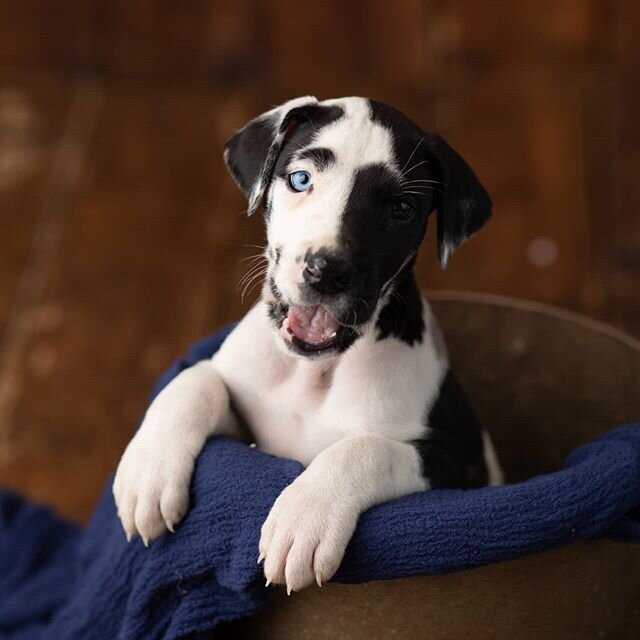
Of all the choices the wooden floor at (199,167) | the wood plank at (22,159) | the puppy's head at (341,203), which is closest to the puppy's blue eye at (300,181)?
the puppy's head at (341,203)

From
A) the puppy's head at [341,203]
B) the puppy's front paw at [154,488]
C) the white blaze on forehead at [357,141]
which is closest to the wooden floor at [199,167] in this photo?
the puppy's front paw at [154,488]

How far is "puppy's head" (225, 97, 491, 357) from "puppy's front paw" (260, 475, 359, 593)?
0.75 ft

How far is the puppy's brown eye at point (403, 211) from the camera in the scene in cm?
162

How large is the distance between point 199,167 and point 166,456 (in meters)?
2.36

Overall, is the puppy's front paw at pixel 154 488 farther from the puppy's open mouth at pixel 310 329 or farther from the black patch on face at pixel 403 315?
the black patch on face at pixel 403 315

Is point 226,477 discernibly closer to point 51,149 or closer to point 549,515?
point 549,515

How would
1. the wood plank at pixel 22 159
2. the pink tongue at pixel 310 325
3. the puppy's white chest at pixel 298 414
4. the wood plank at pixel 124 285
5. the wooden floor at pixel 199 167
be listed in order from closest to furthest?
the pink tongue at pixel 310 325, the puppy's white chest at pixel 298 414, the wood plank at pixel 124 285, the wooden floor at pixel 199 167, the wood plank at pixel 22 159

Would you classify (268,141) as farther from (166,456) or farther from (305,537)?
(305,537)

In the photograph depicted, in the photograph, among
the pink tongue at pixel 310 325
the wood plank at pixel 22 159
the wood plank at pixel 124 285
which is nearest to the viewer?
the pink tongue at pixel 310 325

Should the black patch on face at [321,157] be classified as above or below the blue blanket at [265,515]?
above

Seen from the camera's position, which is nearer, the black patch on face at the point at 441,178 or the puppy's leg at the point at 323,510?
the puppy's leg at the point at 323,510

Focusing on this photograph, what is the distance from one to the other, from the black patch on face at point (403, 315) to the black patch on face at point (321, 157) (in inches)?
8.5

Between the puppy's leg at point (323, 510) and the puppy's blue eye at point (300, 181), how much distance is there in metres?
0.38

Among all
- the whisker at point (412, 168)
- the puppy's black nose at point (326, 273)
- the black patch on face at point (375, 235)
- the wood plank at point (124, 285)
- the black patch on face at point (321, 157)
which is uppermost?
the whisker at point (412, 168)
